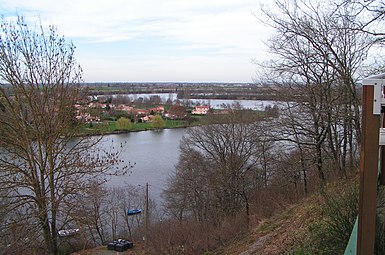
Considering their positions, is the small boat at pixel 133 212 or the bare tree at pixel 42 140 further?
the small boat at pixel 133 212

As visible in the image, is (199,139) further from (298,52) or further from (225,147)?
(298,52)

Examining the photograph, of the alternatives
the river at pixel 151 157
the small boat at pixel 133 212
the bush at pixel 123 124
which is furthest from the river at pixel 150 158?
the small boat at pixel 133 212

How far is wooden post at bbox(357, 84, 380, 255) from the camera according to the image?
192 cm

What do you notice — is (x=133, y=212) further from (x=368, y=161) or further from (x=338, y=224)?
(x=368, y=161)

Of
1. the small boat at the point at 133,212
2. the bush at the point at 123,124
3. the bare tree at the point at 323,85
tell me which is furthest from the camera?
the bush at the point at 123,124

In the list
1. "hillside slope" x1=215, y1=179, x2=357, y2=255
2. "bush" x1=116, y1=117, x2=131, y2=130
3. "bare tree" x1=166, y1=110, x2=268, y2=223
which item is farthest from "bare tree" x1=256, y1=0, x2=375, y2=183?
"bush" x1=116, y1=117, x2=131, y2=130

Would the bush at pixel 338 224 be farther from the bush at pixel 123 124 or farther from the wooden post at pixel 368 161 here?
the bush at pixel 123 124

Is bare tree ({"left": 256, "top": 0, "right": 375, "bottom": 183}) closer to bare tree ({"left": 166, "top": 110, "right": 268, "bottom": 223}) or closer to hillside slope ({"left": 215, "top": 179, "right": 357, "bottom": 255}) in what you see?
hillside slope ({"left": 215, "top": 179, "right": 357, "bottom": 255})

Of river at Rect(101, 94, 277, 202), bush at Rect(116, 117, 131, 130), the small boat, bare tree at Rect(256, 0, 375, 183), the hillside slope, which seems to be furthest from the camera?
bush at Rect(116, 117, 131, 130)

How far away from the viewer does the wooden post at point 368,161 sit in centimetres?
192

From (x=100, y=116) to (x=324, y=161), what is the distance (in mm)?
6541

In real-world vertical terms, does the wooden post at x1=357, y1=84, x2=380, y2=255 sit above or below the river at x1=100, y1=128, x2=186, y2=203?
above

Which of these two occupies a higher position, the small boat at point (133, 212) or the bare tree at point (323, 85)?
the bare tree at point (323, 85)

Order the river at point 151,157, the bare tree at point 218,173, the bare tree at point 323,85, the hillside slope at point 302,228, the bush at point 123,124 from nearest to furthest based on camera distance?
the hillside slope at point 302,228
the bare tree at point 323,85
the bare tree at point 218,173
the river at point 151,157
the bush at point 123,124
